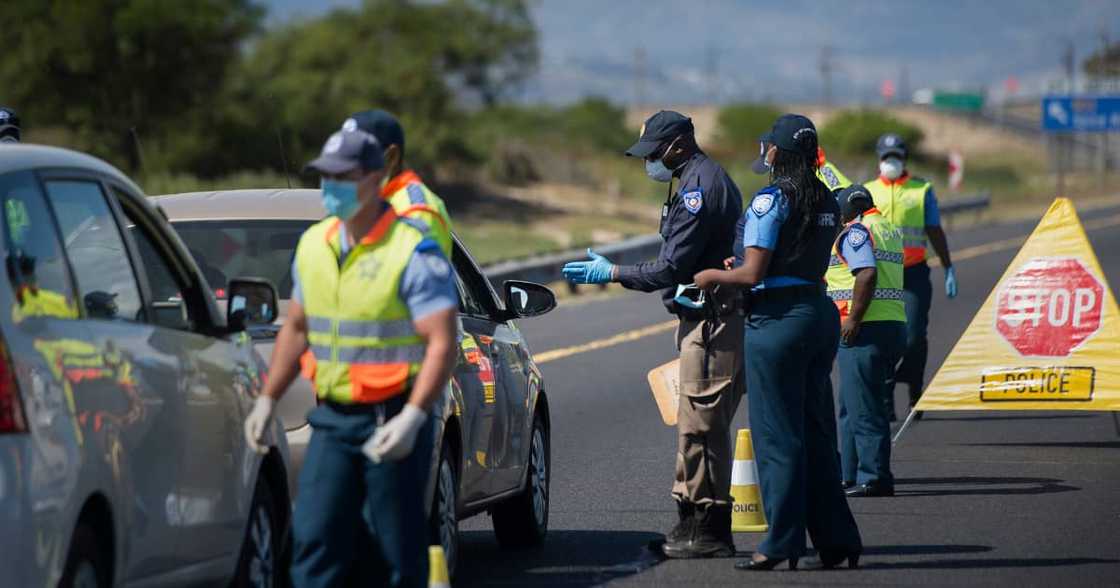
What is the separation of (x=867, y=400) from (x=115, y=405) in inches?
240

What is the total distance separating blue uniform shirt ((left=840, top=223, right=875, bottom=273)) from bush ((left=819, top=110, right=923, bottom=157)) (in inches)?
3503

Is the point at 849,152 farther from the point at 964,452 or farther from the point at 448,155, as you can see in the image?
the point at 964,452

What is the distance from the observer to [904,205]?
14836mm

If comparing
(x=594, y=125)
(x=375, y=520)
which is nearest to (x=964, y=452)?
(x=375, y=520)

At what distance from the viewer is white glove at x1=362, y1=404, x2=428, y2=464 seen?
18.9 feet

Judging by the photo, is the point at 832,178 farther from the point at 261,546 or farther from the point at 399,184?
the point at 261,546

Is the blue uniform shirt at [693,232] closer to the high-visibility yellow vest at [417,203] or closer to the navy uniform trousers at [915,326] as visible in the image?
the high-visibility yellow vest at [417,203]

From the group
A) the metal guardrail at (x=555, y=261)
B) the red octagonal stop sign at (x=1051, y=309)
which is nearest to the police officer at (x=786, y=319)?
the red octagonal stop sign at (x=1051, y=309)

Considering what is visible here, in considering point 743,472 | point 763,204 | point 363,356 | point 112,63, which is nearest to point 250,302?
point 363,356

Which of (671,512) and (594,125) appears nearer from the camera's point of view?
(671,512)

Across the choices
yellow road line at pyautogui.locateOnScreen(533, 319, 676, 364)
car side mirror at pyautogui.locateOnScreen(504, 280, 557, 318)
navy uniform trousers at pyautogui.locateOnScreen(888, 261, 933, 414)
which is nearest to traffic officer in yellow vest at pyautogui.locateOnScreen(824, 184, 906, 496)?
car side mirror at pyautogui.locateOnScreen(504, 280, 557, 318)

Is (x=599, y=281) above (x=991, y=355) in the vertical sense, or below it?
above

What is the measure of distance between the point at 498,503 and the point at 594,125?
98.7 m

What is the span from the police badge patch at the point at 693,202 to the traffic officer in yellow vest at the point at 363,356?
9.18ft
